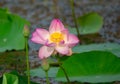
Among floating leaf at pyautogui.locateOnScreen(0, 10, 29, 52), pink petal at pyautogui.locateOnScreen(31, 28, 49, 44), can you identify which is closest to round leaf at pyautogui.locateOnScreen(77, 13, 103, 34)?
floating leaf at pyautogui.locateOnScreen(0, 10, 29, 52)

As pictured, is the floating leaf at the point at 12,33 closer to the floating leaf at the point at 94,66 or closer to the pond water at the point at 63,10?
the pond water at the point at 63,10

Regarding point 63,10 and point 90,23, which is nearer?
point 90,23

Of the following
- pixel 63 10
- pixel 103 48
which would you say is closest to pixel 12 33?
pixel 103 48

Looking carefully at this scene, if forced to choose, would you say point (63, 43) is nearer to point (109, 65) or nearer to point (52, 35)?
point (52, 35)

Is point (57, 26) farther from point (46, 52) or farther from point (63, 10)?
point (63, 10)

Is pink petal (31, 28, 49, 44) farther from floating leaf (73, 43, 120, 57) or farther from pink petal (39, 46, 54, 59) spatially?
floating leaf (73, 43, 120, 57)

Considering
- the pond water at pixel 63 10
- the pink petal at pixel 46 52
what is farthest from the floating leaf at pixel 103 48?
the pond water at pixel 63 10
